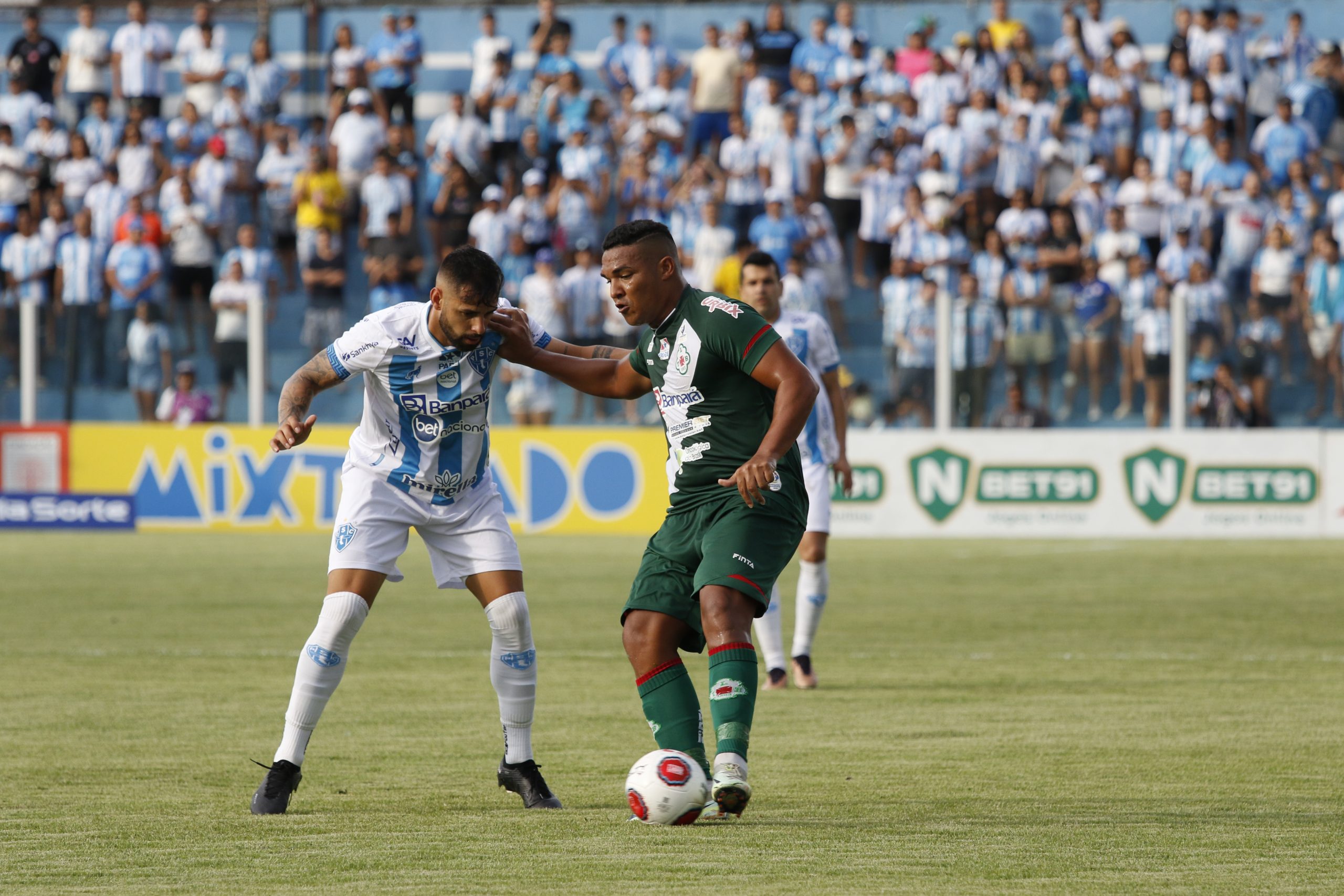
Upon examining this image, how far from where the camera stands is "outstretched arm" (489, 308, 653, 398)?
255 inches

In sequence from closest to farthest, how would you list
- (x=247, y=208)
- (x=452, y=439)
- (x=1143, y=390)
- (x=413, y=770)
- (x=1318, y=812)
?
(x=1318, y=812) → (x=452, y=439) → (x=413, y=770) → (x=1143, y=390) → (x=247, y=208)

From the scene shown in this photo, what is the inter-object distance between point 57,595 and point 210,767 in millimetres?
7970

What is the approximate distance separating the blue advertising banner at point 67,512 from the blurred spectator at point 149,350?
4.67ft

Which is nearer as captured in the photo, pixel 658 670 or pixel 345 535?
pixel 658 670

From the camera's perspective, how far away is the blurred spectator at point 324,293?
20359mm

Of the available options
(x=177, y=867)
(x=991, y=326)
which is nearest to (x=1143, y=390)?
(x=991, y=326)

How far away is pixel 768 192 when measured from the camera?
72.0 ft

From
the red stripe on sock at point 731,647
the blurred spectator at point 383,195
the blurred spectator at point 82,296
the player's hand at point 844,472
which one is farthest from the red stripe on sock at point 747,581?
the blurred spectator at point 383,195

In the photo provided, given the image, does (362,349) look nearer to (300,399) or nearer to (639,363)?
(300,399)

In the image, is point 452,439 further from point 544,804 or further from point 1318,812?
point 1318,812

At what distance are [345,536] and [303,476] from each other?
14670 millimetres

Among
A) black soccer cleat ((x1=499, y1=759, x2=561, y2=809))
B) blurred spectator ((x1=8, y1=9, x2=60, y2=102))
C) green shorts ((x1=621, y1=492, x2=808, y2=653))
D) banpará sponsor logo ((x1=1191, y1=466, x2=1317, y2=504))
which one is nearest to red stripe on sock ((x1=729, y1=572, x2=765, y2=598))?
green shorts ((x1=621, y1=492, x2=808, y2=653))

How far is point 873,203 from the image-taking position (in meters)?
21.8

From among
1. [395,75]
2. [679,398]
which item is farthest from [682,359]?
[395,75]
